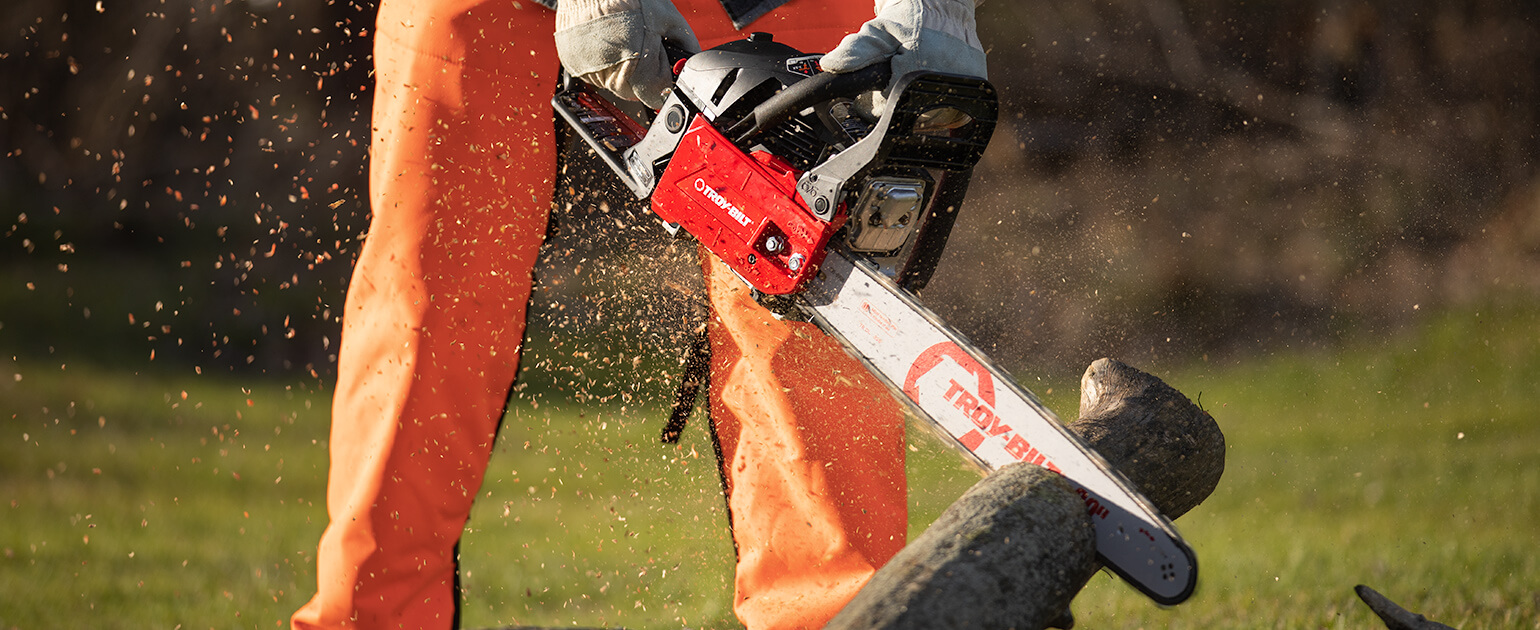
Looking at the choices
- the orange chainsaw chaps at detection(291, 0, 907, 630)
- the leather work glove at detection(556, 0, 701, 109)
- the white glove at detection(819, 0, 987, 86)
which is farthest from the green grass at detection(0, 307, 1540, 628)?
the white glove at detection(819, 0, 987, 86)

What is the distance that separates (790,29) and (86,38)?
30.5 ft

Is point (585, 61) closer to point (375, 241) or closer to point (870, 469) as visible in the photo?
point (375, 241)

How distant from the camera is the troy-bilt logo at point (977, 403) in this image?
186 centimetres

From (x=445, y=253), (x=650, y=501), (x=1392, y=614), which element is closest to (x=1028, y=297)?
(x=650, y=501)

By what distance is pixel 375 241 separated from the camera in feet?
A: 7.24

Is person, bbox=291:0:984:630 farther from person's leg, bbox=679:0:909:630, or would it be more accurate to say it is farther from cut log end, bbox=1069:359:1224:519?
cut log end, bbox=1069:359:1224:519

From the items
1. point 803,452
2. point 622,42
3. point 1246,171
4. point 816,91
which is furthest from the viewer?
point 1246,171

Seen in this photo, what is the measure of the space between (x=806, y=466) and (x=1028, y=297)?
667 cm

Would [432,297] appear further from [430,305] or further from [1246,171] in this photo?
[1246,171]

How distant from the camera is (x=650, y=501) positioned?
4582mm

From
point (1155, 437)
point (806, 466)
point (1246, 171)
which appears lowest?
point (806, 466)

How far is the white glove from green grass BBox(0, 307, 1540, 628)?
1.24m

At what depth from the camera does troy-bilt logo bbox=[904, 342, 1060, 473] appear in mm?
1857

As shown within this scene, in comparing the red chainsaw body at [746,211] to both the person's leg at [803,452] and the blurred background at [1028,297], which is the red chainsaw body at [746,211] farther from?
the blurred background at [1028,297]
